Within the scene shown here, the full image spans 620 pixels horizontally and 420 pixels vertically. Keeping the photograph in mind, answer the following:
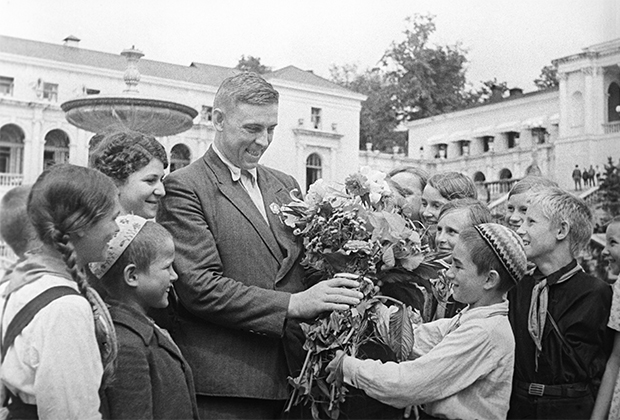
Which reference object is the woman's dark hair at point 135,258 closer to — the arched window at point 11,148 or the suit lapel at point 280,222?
the suit lapel at point 280,222

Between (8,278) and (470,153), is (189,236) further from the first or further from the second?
(470,153)

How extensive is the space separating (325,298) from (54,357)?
0.71 m

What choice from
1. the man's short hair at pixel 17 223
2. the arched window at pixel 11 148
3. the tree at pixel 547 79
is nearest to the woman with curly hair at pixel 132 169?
the man's short hair at pixel 17 223

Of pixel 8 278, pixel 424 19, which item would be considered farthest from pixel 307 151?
pixel 8 278

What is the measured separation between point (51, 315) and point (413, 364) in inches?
36.6

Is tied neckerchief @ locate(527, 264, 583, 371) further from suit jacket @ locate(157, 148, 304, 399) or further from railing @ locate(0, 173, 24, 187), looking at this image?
railing @ locate(0, 173, 24, 187)

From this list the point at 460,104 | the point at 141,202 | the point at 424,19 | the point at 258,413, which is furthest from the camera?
the point at 460,104

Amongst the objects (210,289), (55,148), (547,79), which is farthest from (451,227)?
(547,79)

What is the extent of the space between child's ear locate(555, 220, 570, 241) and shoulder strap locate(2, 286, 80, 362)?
1.56m

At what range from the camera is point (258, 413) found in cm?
192

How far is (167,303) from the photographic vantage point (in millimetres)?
1699

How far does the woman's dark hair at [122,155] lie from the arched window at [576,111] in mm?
3293

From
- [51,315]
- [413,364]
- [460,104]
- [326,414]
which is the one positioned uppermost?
[460,104]

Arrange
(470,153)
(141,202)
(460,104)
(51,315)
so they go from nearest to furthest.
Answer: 1. (51,315)
2. (141,202)
3. (460,104)
4. (470,153)
